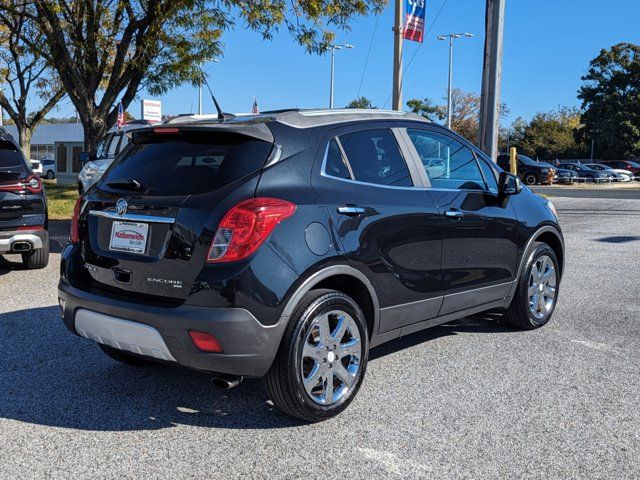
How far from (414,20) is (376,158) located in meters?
9.72

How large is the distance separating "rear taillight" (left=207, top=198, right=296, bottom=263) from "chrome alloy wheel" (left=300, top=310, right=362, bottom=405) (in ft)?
1.86

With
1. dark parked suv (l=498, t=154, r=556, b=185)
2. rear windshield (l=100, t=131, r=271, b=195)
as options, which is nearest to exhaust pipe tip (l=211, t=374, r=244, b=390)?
rear windshield (l=100, t=131, r=271, b=195)

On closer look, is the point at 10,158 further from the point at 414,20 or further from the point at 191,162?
the point at 414,20

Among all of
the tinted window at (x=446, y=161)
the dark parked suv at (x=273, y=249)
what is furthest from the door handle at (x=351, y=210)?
the tinted window at (x=446, y=161)

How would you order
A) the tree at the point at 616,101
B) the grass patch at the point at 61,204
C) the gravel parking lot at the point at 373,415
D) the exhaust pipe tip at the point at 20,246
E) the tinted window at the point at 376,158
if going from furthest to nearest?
the tree at the point at 616,101 < the grass patch at the point at 61,204 < the exhaust pipe tip at the point at 20,246 < the tinted window at the point at 376,158 < the gravel parking lot at the point at 373,415

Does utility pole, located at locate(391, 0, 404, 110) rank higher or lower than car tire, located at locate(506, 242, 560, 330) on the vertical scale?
higher

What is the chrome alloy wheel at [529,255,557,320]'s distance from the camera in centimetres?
547

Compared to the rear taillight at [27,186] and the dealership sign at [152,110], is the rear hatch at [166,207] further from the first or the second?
the dealership sign at [152,110]

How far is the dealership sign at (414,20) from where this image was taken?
41.8 ft

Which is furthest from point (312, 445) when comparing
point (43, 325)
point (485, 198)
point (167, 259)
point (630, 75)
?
point (630, 75)

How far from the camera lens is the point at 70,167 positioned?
2783 cm

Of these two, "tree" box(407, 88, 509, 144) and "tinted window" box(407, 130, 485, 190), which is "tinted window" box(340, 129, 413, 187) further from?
"tree" box(407, 88, 509, 144)

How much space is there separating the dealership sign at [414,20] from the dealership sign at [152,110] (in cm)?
875

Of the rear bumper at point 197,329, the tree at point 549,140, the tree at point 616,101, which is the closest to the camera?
the rear bumper at point 197,329
